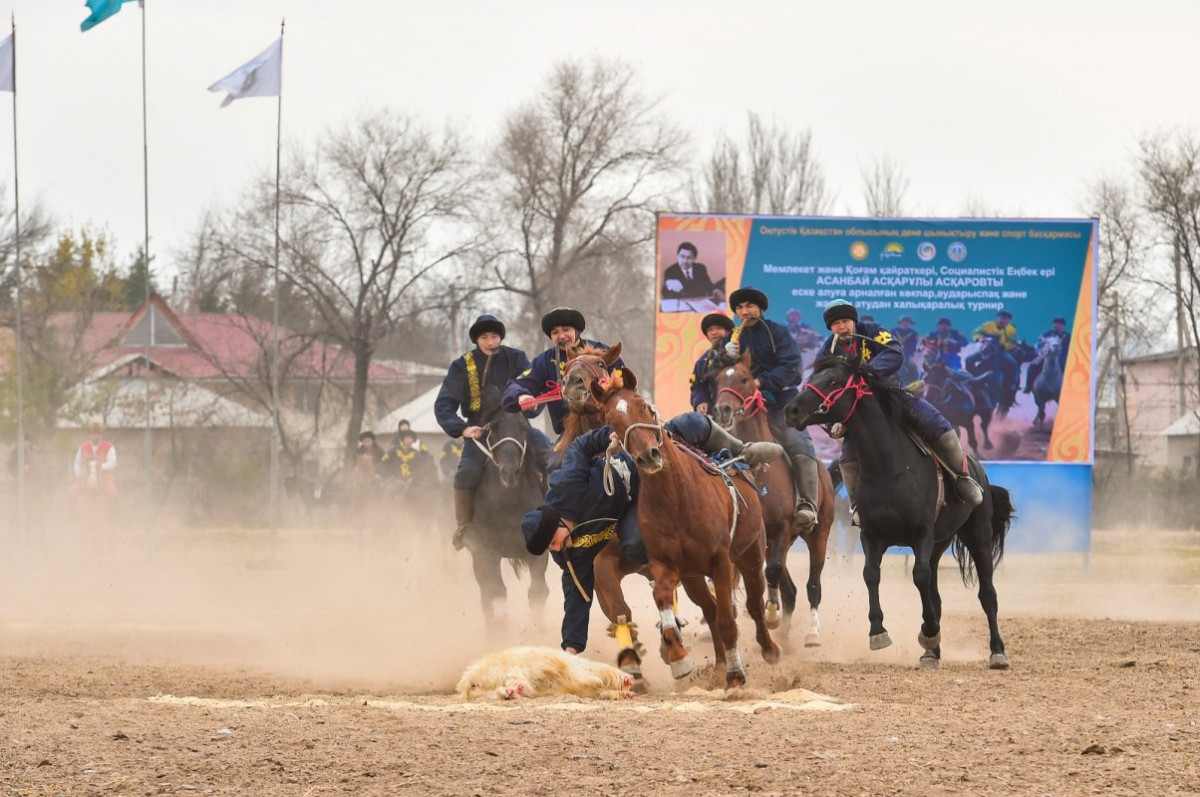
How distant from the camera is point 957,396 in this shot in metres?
22.0

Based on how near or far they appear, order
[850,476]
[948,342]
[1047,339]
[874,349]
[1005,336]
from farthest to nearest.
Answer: [1047,339] → [1005,336] → [948,342] → [874,349] → [850,476]

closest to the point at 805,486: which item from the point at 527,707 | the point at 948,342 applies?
the point at 527,707

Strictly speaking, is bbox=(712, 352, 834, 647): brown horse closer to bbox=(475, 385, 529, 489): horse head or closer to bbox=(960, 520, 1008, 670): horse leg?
bbox=(960, 520, 1008, 670): horse leg

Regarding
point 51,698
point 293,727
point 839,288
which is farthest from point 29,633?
point 839,288

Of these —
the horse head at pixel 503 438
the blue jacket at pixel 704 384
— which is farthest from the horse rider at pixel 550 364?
the blue jacket at pixel 704 384

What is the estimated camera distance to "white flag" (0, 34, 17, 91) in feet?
91.1

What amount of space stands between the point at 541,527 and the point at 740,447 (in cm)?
167

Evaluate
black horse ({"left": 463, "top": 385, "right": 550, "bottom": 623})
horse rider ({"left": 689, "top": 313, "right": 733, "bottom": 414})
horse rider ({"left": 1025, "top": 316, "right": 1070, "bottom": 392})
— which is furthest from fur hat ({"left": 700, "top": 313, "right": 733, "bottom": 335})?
horse rider ({"left": 1025, "top": 316, "right": 1070, "bottom": 392})

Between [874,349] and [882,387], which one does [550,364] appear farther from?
[874,349]

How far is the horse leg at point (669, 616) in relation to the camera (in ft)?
31.8

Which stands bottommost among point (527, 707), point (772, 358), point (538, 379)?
point (527, 707)

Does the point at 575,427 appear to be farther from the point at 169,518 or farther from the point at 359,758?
the point at 169,518

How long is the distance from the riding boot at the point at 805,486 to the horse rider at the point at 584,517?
105 inches

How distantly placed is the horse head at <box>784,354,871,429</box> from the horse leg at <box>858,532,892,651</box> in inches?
37.1
